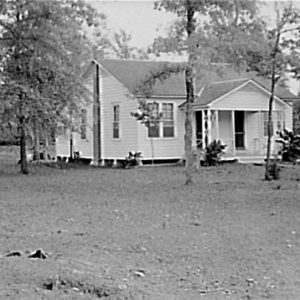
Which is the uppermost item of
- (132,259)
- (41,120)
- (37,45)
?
(37,45)

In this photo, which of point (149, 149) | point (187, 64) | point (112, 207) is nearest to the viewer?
point (112, 207)

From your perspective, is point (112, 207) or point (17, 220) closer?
point (17, 220)

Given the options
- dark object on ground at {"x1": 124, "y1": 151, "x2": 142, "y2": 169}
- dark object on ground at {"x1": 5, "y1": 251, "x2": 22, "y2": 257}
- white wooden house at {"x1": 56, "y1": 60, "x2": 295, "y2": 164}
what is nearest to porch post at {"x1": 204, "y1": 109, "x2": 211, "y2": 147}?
white wooden house at {"x1": 56, "y1": 60, "x2": 295, "y2": 164}

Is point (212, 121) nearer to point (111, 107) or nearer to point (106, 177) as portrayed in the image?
point (111, 107)

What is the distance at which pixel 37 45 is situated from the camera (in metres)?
19.3

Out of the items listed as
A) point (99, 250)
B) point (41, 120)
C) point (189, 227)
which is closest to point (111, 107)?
point (41, 120)

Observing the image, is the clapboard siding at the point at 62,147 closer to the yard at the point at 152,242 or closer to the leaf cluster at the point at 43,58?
the leaf cluster at the point at 43,58

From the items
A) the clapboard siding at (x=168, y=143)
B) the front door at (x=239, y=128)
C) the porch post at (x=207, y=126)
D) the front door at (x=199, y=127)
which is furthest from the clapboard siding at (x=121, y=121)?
the front door at (x=239, y=128)

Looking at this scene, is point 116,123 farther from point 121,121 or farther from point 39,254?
point 39,254

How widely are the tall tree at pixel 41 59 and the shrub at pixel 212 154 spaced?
6915 mm

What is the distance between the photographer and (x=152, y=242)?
27.6 ft

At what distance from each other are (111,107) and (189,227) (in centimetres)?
1954

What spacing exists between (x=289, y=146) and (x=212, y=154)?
3.56 metres

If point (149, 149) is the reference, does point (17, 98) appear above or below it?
above
